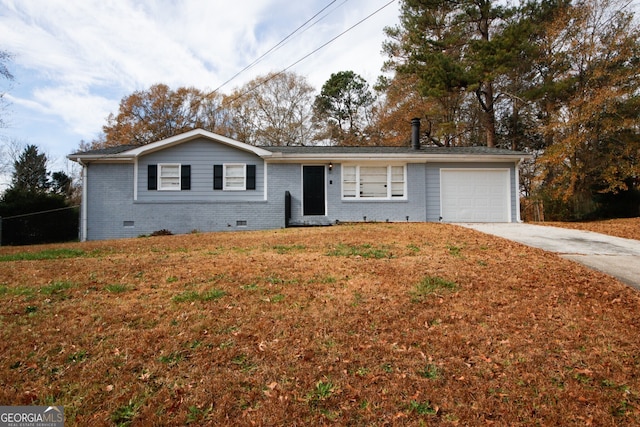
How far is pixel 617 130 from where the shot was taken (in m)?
16.0

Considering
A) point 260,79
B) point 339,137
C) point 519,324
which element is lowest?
point 519,324

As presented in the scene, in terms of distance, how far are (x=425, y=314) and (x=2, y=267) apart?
731 cm

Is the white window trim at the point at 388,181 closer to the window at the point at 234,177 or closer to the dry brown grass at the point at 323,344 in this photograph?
the window at the point at 234,177

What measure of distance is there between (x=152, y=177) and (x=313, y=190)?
20.4 ft

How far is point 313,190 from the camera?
13688mm

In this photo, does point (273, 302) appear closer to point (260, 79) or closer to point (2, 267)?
point (2, 267)

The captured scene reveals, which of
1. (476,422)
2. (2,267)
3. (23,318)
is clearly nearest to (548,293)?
(476,422)

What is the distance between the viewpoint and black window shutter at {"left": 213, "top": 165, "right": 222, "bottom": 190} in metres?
13.4

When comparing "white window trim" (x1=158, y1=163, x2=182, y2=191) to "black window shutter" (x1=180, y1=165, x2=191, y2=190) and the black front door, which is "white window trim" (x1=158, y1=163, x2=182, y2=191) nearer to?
"black window shutter" (x1=180, y1=165, x2=191, y2=190)

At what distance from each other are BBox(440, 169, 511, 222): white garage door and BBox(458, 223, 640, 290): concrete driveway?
9.74 feet

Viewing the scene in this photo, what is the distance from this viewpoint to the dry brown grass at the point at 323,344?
8.02 ft

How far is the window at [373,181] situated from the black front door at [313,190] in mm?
918

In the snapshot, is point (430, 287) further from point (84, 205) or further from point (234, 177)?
point (84, 205)

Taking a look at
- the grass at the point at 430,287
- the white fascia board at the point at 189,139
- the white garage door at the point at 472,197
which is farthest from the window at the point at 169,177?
the grass at the point at 430,287
